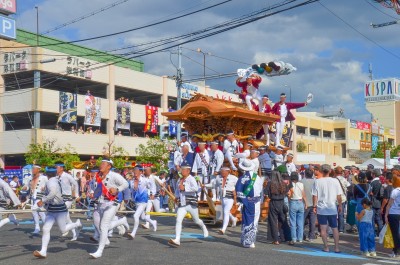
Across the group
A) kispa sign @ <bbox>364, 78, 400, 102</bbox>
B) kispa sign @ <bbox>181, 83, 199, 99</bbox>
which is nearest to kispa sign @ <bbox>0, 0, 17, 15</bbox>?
kispa sign @ <bbox>181, 83, 199, 99</bbox>

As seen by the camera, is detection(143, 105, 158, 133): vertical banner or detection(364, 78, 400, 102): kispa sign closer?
detection(143, 105, 158, 133): vertical banner

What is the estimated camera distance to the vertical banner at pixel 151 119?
5047 cm

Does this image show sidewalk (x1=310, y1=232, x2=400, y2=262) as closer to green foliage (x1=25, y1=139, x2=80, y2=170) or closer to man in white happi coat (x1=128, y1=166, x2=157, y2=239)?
man in white happi coat (x1=128, y1=166, x2=157, y2=239)

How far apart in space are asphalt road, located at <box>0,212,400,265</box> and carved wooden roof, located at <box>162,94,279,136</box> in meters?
3.90

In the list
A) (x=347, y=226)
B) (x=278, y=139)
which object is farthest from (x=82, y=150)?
(x=347, y=226)

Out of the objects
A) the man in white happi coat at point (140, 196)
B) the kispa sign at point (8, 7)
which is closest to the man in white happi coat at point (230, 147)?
the man in white happi coat at point (140, 196)

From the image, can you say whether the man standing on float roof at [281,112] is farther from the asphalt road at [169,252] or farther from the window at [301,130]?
the window at [301,130]

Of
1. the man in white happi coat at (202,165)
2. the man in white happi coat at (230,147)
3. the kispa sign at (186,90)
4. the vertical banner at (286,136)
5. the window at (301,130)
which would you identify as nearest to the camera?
the man in white happi coat at (230,147)

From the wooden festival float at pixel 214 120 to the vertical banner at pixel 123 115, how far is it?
30394 mm

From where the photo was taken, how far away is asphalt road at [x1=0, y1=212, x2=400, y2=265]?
10492 mm

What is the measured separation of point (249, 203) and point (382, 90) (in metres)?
91.1

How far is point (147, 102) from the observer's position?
53375mm

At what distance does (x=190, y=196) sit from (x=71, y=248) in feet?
9.64

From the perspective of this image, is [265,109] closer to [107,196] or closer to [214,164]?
[214,164]
